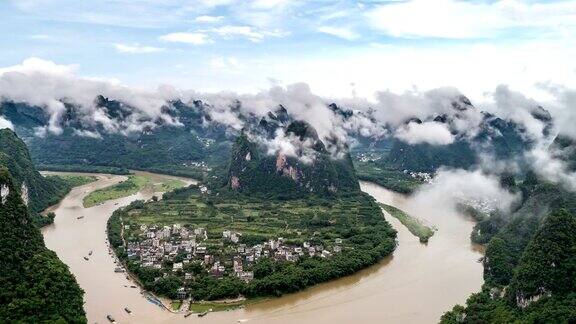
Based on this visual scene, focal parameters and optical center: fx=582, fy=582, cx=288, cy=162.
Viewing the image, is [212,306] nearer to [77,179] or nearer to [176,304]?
[176,304]

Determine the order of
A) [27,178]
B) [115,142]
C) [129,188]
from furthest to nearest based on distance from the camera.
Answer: [115,142], [129,188], [27,178]

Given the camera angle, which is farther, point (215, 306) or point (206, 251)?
point (206, 251)

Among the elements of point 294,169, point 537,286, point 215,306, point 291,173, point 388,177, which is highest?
point 294,169

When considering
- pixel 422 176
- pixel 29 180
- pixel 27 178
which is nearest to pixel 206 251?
pixel 27 178

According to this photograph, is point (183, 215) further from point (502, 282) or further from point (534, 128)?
point (534, 128)

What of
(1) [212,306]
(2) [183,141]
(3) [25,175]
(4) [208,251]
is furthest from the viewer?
(2) [183,141]

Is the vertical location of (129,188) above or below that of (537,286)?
below

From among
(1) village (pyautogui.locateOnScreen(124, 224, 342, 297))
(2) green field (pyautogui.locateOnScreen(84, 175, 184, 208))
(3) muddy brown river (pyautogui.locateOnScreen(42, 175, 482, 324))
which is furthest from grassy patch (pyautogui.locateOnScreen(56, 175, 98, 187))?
(1) village (pyautogui.locateOnScreen(124, 224, 342, 297))
